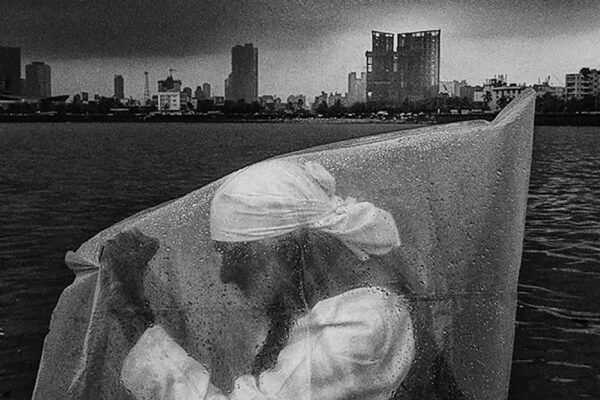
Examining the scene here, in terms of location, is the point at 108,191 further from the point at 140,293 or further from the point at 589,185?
the point at 140,293

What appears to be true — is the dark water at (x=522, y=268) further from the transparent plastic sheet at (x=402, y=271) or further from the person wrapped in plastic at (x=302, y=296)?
the person wrapped in plastic at (x=302, y=296)

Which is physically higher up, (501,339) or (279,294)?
(279,294)

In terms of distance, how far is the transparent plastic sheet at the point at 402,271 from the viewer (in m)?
2.82

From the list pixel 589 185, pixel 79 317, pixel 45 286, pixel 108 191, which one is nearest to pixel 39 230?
pixel 45 286

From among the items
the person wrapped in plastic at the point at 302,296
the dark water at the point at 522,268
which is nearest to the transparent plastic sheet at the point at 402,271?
the person wrapped in plastic at the point at 302,296

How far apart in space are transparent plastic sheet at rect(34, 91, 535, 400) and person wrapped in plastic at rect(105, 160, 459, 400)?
0.04 metres

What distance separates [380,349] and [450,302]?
1.64ft

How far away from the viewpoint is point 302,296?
109 inches

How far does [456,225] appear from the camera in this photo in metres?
2.99

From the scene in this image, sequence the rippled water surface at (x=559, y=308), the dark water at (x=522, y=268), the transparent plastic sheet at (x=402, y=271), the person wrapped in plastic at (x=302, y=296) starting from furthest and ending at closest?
the dark water at (x=522, y=268) → the rippled water surface at (x=559, y=308) → the transparent plastic sheet at (x=402, y=271) → the person wrapped in plastic at (x=302, y=296)

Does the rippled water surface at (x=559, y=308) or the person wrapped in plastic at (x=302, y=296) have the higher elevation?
the person wrapped in plastic at (x=302, y=296)

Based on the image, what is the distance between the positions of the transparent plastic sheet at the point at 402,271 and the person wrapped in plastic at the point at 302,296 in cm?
4

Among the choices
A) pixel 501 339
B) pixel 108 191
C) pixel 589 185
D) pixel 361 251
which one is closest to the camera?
pixel 361 251

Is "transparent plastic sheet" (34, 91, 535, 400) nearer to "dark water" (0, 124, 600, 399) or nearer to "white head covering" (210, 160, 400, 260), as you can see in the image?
"white head covering" (210, 160, 400, 260)
